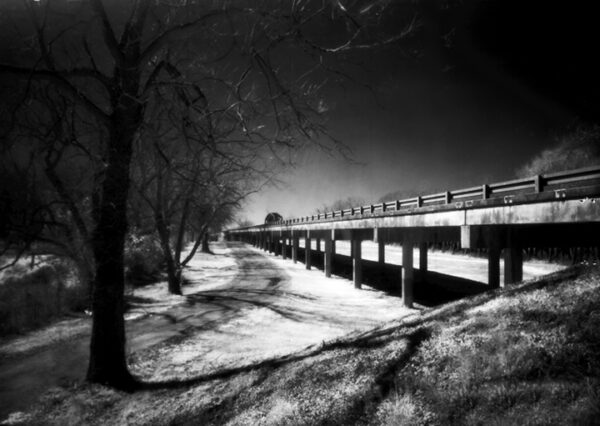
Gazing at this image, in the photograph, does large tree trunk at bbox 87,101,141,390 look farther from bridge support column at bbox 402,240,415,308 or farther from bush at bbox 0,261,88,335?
bridge support column at bbox 402,240,415,308

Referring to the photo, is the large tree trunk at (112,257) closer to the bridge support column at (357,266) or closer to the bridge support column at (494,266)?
the bridge support column at (357,266)

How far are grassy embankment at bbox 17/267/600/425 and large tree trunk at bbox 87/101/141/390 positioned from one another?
0.58 meters

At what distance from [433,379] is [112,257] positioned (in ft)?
23.1

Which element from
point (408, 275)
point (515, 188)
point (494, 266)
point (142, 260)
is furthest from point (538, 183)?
point (142, 260)

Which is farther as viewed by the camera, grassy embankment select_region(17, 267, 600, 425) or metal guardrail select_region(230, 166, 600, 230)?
metal guardrail select_region(230, 166, 600, 230)

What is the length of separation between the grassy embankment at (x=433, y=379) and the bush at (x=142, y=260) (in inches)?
833

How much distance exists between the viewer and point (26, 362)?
11.9 metres

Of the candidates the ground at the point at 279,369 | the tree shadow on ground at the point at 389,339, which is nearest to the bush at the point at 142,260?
the ground at the point at 279,369

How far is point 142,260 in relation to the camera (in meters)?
30.8

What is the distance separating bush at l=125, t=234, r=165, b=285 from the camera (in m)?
28.2

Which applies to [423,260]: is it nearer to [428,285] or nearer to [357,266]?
[428,285]

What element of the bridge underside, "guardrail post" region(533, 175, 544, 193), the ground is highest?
"guardrail post" region(533, 175, 544, 193)

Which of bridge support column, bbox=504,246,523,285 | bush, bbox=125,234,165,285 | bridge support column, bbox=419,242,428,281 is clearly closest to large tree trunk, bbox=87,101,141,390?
bridge support column, bbox=504,246,523,285

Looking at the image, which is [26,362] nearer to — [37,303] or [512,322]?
[37,303]
